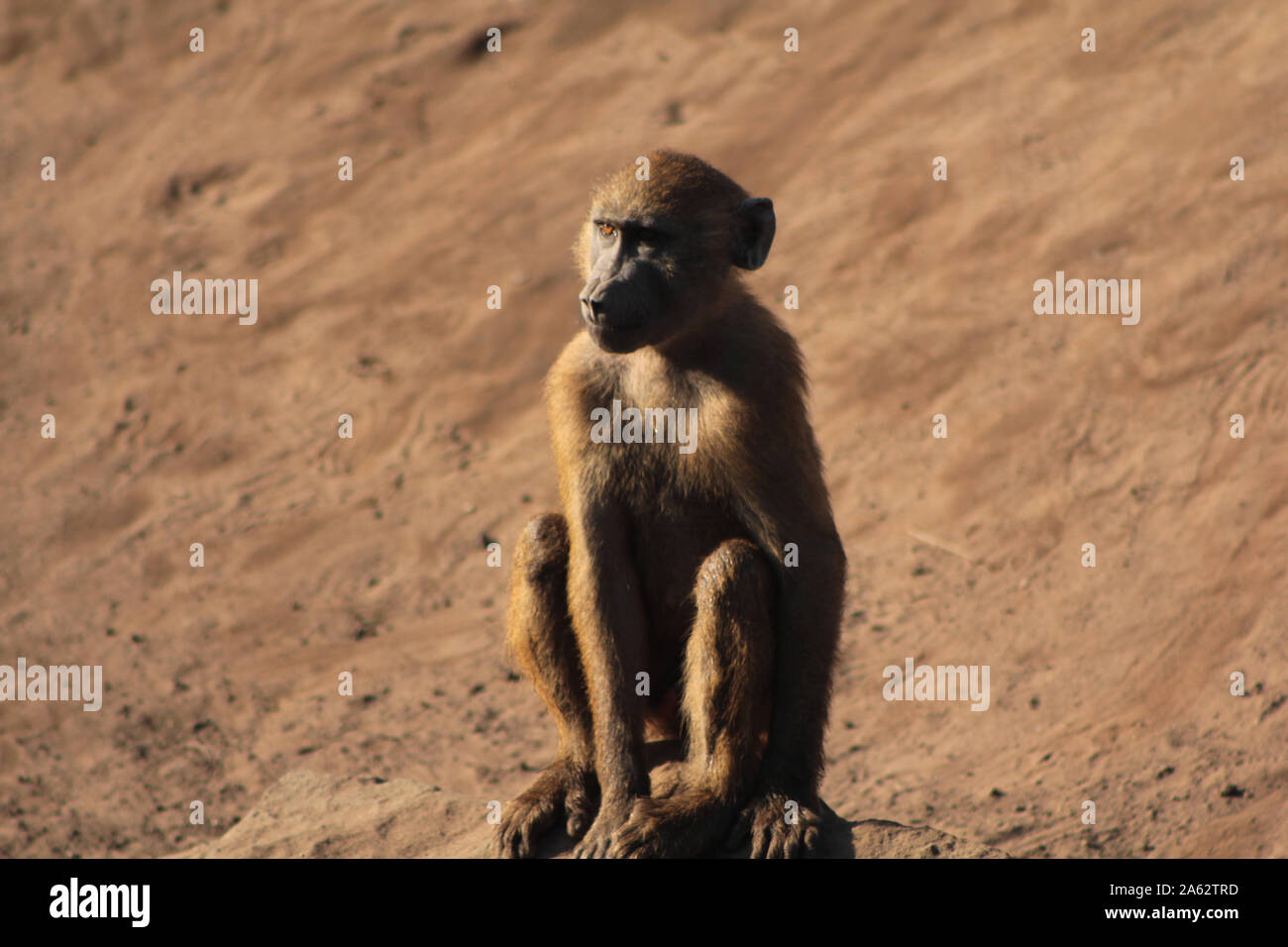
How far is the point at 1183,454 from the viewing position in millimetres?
Result: 10930

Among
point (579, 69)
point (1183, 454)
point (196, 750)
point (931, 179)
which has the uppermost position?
point (579, 69)

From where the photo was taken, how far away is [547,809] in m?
6.29

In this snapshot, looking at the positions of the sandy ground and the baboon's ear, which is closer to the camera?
Answer: the baboon's ear

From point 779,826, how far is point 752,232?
2.42 metres

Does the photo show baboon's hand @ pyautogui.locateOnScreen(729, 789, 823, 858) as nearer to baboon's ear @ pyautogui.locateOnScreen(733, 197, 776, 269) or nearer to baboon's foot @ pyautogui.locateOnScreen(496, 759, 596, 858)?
baboon's foot @ pyautogui.locateOnScreen(496, 759, 596, 858)

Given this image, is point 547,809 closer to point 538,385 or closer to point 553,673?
point 553,673

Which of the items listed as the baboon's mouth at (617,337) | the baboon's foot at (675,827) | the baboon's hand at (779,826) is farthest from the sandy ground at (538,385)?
the baboon's mouth at (617,337)

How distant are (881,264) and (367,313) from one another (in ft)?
15.5

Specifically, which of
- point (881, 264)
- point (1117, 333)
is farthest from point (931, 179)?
point (1117, 333)

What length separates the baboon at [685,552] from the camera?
19.2ft

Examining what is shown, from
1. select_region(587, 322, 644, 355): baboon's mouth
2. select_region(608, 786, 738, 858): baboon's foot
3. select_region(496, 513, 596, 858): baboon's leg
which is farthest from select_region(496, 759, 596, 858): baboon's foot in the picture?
select_region(587, 322, 644, 355): baboon's mouth

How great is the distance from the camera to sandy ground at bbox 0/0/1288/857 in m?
9.54

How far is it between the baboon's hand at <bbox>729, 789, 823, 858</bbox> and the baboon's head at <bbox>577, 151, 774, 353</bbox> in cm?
189

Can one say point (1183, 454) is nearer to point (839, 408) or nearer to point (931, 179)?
point (839, 408)
